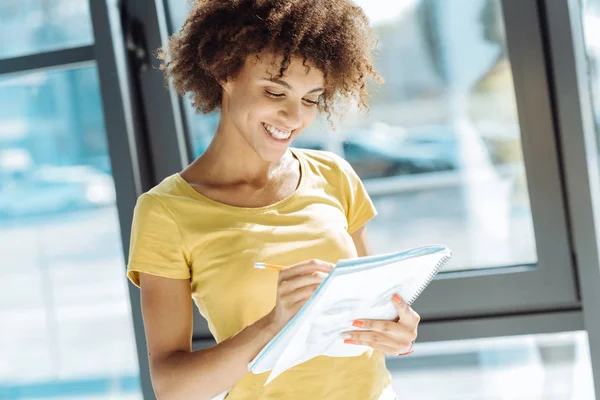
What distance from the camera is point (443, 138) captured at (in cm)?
236

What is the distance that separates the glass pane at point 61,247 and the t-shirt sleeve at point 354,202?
1163 mm

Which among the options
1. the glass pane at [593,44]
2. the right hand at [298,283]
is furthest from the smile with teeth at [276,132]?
the glass pane at [593,44]

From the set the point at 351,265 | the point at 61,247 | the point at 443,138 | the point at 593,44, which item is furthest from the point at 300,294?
the point at 61,247

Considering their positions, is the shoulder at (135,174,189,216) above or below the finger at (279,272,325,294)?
above

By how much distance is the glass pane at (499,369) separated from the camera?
7.71ft

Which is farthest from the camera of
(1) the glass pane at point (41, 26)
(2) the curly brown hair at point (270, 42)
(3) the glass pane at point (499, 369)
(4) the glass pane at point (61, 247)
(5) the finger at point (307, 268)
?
(4) the glass pane at point (61, 247)

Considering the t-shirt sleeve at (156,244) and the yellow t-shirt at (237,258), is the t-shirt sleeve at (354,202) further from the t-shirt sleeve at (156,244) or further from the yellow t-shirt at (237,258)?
the t-shirt sleeve at (156,244)

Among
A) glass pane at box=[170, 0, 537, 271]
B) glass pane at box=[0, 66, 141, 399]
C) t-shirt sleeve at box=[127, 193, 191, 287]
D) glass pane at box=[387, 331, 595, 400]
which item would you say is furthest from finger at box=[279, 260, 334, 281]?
glass pane at box=[0, 66, 141, 399]

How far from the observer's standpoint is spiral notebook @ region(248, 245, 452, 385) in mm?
1069

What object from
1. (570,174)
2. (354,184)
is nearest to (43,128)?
(354,184)

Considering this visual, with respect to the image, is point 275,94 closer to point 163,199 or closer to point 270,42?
point 270,42

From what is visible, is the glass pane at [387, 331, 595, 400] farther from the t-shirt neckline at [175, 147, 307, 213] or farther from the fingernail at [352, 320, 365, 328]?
the fingernail at [352, 320, 365, 328]

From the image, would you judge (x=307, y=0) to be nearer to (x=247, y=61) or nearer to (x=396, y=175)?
(x=247, y=61)

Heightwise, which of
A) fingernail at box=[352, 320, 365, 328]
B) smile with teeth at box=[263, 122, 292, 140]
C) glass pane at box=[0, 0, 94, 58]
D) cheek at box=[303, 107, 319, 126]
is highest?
glass pane at box=[0, 0, 94, 58]
